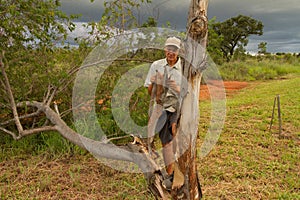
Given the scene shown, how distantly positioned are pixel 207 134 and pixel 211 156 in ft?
2.91

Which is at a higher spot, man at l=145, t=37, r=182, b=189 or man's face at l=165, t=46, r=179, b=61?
man's face at l=165, t=46, r=179, b=61

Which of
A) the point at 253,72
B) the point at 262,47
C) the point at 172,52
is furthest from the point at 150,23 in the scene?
the point at 262,47

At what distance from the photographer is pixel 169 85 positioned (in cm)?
243

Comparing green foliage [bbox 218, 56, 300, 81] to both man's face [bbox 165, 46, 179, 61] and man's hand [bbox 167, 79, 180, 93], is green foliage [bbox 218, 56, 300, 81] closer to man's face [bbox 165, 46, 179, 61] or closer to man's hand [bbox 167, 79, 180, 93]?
man's face [bbox 165, 46, 179, 61]

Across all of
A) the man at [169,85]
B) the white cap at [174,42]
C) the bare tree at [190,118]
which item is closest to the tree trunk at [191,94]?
the bare tree at [190,118]

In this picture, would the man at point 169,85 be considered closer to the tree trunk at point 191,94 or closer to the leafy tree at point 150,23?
the tree trunk at point 191,94

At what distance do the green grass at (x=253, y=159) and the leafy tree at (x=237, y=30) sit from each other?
730 inches

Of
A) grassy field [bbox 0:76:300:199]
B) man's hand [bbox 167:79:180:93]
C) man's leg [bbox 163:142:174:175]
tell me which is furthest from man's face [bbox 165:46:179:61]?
grassy field [bbox 0:76:300:199]

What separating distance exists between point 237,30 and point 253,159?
21.3 meters

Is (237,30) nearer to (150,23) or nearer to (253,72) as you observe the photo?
(253,72)

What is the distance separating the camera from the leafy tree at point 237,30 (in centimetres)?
2322

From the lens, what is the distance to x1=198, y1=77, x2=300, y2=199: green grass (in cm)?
293

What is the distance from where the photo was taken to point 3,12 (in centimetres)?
313

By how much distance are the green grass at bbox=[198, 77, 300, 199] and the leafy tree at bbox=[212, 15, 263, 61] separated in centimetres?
1855
